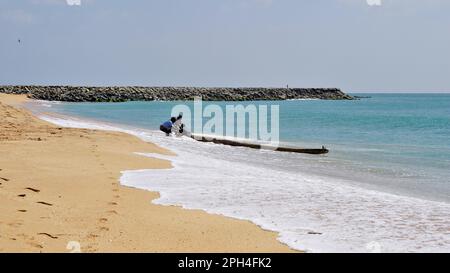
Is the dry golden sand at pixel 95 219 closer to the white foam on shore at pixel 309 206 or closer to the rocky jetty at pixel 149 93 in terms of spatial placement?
the white foam on shore at pixel 309 206

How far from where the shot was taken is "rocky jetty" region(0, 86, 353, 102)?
336ft

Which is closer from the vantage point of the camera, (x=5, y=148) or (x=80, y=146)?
(x=5, y=148)

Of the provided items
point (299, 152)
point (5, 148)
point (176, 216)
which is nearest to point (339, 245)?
point (176, 216)

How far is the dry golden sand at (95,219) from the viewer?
668 cm

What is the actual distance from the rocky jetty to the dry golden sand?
91399 mm

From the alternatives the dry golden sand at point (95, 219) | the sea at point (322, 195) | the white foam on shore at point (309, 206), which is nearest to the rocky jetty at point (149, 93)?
the sea at point (322, 195)

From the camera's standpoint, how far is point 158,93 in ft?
402

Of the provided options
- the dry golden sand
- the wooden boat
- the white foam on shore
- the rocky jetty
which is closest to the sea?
the white foam on shore

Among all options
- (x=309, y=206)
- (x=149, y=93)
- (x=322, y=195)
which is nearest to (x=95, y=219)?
(x=309, y=206)

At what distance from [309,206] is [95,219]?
396cm

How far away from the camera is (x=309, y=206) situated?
9.80m

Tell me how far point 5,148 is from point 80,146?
2.79 meters

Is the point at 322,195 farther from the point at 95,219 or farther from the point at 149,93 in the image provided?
the point at 149,93
